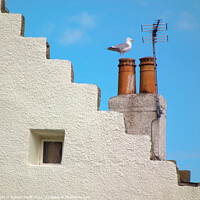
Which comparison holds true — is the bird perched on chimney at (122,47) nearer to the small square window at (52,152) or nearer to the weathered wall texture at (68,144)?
the weathered wall texture at (68,144)

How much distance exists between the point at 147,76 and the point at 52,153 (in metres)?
1.98

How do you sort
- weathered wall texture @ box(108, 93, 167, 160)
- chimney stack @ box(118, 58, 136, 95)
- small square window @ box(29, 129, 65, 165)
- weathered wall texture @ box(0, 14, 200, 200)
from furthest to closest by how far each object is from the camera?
chimney stack @ box(118, 58, 136, 95), weathered wall texture @ box(108, 93, 167, 160), small square window @ box(29, 129, 65, 165), weathered wall texture @ box(0, 14, 200, 200)

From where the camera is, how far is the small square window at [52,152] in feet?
14.6

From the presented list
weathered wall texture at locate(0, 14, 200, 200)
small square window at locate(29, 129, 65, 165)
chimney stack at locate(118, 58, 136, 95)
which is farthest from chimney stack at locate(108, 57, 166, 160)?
small square window at locate(29, 129, 65, 165)

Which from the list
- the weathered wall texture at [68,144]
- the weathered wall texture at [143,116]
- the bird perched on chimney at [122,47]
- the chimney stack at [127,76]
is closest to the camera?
the weathered wall texture at [68,144]

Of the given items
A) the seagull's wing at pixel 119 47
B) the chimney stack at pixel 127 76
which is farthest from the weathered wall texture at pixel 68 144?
the seagull's wing at pixel 119 47

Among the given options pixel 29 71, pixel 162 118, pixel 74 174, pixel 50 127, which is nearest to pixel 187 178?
pixel 162 118

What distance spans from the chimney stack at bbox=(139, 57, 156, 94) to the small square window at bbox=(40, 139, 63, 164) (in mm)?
1664

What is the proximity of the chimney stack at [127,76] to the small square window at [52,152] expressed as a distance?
1.38 m

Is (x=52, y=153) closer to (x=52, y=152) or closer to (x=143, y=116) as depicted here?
(x=52, y=152)

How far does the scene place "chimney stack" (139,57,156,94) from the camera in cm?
514

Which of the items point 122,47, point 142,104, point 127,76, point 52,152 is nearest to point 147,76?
point 127,76

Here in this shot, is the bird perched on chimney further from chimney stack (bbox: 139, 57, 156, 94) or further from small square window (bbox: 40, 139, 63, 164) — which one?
small square window (bbox: 40, 139, 63, 164)

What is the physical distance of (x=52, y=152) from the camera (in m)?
4.46
